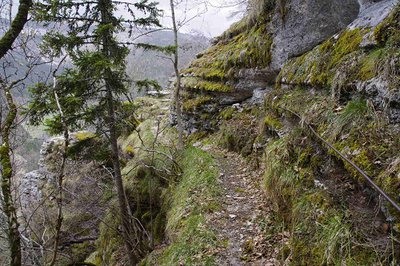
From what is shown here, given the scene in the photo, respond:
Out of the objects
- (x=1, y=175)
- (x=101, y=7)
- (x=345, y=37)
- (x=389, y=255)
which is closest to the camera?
(x=389, y=255)

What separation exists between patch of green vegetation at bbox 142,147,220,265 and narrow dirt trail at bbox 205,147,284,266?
21 cm

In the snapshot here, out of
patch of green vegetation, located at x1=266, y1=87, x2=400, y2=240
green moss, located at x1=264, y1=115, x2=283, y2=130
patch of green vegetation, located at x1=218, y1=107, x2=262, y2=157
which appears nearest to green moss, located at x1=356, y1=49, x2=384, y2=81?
patch of green vegetation, located at x1=266, y1=87, x2=400, y2=240

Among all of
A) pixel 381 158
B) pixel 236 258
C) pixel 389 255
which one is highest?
pixel 381 158

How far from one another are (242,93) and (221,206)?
5839mm

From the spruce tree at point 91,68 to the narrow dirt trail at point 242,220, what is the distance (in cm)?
348

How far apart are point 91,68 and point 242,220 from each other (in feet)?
17.5

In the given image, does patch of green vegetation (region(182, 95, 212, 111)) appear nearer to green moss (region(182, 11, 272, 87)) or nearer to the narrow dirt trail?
green moss (region(182, 11, 272, 87))

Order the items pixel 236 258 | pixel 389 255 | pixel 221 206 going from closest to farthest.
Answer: pixel 389 255, pixel 236 258, pixel 221 206

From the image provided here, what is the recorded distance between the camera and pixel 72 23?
7160 mm

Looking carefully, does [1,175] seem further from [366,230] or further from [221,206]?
[366,230]

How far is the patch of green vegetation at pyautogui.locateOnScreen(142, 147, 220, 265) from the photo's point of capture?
473cm

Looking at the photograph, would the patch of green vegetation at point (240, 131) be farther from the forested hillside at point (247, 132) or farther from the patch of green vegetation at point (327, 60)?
the patch of green vegetation at point (327, 60)

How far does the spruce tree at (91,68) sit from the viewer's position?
648 cm

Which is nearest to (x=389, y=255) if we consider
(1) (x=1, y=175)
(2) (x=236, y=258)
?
(2) (x=236, y=258)
